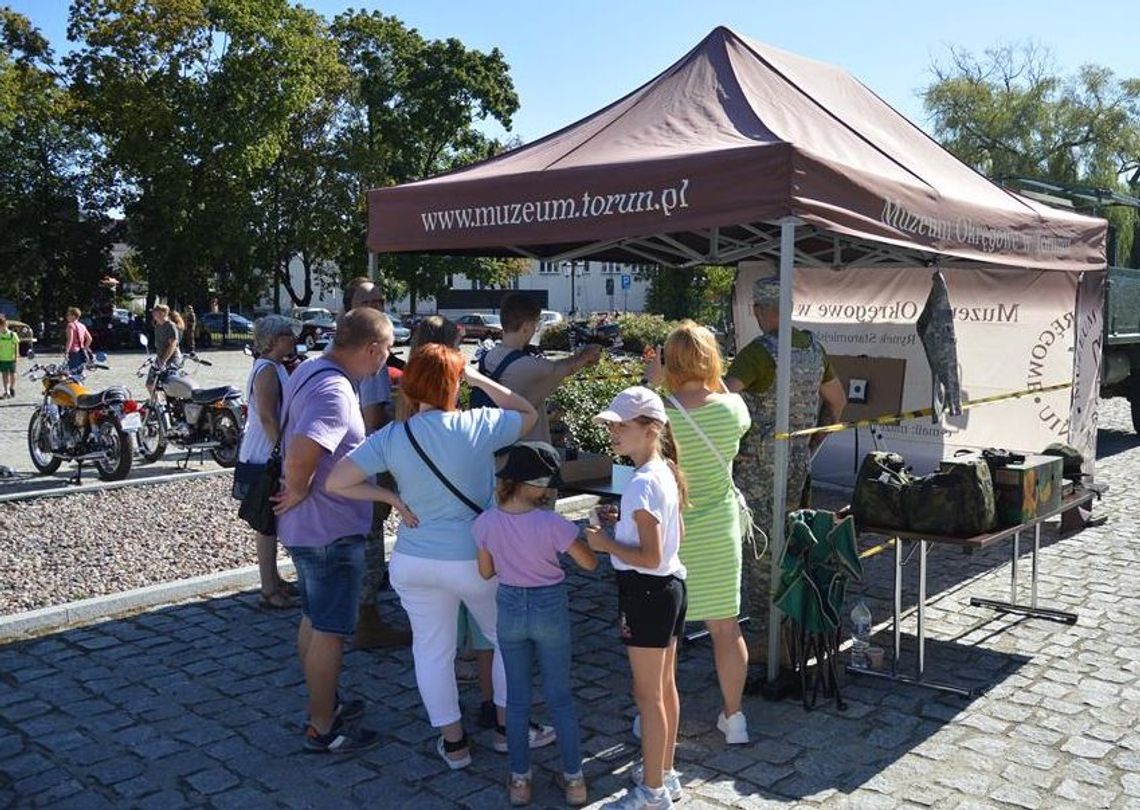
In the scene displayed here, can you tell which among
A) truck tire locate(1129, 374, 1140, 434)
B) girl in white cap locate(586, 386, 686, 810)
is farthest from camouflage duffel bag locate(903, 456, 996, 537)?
truck tire locate(1129, 374, 1140, 434)

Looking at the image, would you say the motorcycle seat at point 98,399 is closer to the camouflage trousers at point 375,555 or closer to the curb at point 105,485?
the curb at point 105,485

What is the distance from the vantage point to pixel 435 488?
3809 millimetres

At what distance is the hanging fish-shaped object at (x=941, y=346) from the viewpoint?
7.09 meters

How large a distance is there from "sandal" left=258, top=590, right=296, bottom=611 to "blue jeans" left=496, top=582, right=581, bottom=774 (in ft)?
9.33

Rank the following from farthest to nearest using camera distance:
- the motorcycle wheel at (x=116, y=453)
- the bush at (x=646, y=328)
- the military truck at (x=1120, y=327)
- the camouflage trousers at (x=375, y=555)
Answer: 1. the bush at (x=646, y=328)
2. the military truck at (x=1120, y=327)
3. the motorcycle wheel at (x=116, y=453)
4. the camouflage trousers at (x=375, y=555)

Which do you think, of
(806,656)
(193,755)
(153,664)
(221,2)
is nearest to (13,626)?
(153,664)

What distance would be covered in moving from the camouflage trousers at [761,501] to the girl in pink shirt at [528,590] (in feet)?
5.36

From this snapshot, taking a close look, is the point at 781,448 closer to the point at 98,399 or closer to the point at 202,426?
the point at 98,399

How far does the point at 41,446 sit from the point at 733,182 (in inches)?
347

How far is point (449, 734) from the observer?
4.10 m

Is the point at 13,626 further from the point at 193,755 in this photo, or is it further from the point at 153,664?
the point at 193,755

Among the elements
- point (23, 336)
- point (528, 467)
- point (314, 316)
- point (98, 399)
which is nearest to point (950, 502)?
point (528, 467)

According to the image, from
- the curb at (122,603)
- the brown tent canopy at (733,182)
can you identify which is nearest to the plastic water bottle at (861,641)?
the brown tent canopy at (733,182)

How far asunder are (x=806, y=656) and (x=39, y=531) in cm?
601
